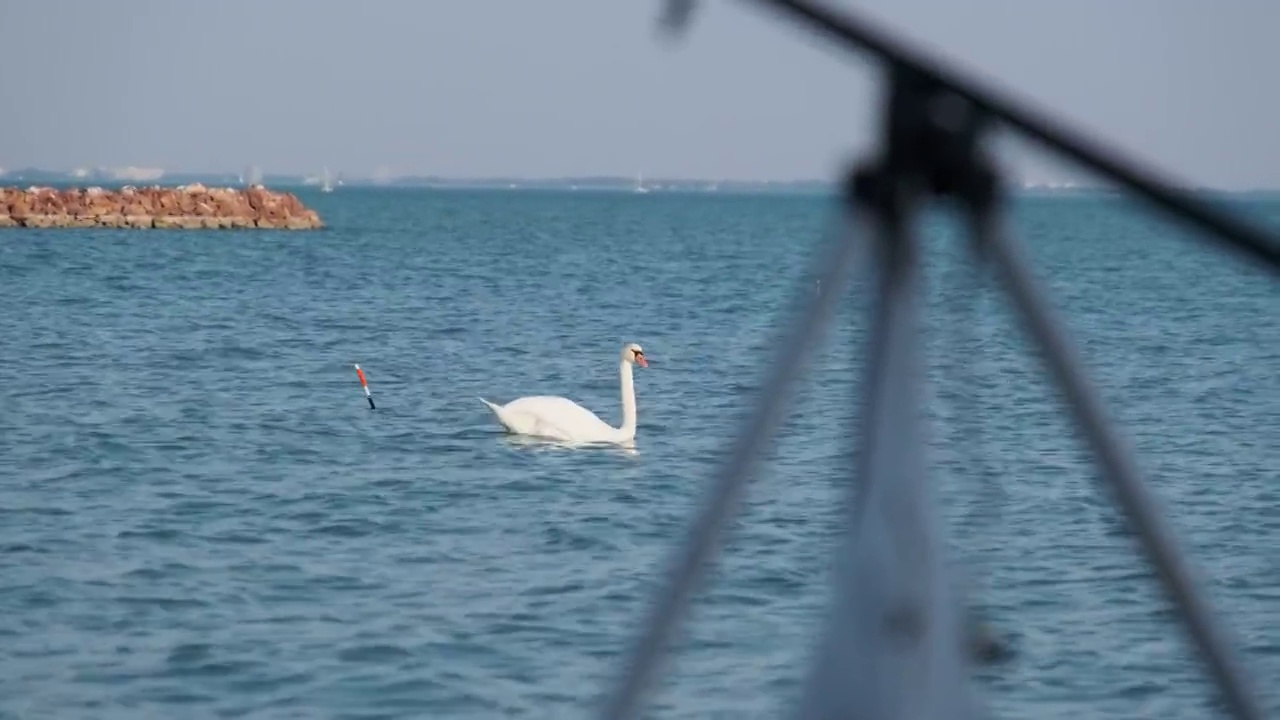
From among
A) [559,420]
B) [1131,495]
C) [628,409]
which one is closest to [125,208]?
[559,420]

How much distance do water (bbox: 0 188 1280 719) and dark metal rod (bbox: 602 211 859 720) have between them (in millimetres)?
90

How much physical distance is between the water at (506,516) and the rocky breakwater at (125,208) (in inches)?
1879

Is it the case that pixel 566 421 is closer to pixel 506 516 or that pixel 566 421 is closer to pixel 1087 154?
pixel 506 516

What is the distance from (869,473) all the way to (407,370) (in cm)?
2471

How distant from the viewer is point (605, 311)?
40.3 metres

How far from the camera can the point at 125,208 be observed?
270 feet

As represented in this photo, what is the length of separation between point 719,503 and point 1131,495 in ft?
1.32

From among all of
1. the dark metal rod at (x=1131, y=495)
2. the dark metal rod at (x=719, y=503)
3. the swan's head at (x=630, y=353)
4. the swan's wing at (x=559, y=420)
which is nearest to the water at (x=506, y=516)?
the dark metal rod at (x=719, y=503)

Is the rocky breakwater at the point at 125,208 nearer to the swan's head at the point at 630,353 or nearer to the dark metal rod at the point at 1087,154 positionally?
the swan's head at the point at 630,353

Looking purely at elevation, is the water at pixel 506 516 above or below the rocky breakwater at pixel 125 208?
above

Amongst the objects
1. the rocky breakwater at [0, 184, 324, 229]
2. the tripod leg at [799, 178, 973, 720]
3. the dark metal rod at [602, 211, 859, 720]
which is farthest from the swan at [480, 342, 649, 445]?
the rocky breakwater at [0, 184, 324, 229]

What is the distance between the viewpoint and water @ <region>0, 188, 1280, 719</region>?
957 centimetres

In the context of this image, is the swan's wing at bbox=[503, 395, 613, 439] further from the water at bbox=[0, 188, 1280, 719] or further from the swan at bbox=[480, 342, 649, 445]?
the water at bbox=[0, 188, 1280, 719]

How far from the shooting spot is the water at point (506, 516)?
31.4 ft
